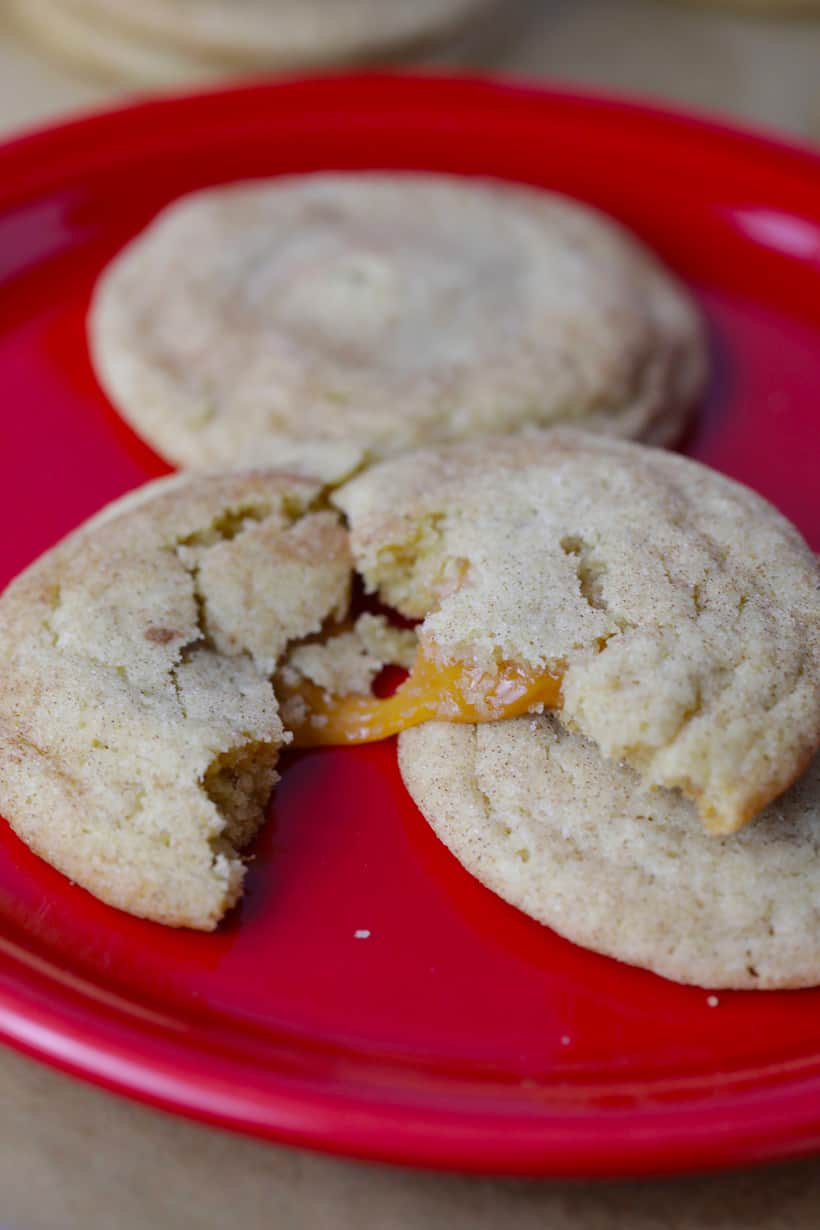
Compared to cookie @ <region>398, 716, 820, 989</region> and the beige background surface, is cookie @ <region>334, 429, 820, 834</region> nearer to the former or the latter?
cookie @ <region>398, 716, 820, 989</region>

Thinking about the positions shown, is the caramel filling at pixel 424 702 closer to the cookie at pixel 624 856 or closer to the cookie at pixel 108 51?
the cookie at pixel 624 856

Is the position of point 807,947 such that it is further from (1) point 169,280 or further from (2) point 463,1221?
(1) point 169,280

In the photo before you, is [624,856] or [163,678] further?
[163,678]

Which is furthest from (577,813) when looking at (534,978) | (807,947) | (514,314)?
(514,314)

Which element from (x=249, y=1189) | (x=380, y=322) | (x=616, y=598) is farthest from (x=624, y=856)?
(x=380, y=322)

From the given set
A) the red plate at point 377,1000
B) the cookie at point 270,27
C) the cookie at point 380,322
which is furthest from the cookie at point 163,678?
the cookie at point 270,27


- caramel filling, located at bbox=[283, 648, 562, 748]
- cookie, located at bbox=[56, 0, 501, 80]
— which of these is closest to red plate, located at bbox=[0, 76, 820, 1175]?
caramel filling, located at bbox=[283, 648, 562, 748]

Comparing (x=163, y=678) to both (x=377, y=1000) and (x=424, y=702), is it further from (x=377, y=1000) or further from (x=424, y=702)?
(x=377, y=1000)
